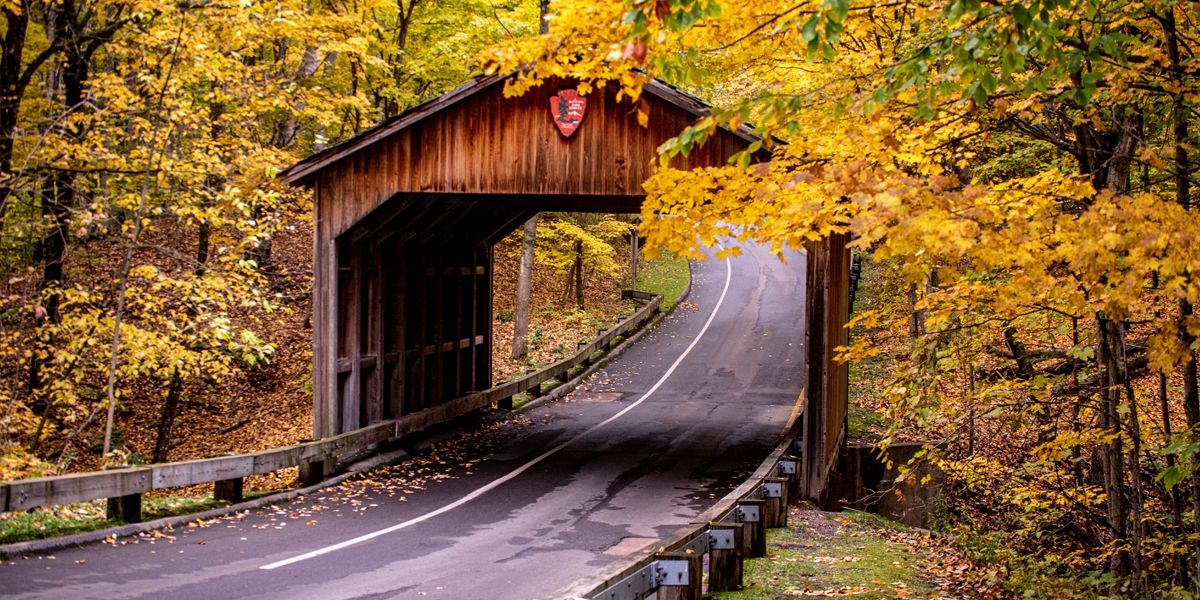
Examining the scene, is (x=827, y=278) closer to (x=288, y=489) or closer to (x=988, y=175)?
(x=988, y=175)

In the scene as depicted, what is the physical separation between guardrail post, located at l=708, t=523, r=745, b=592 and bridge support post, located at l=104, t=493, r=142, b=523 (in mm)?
6098

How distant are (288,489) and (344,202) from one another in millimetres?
4377

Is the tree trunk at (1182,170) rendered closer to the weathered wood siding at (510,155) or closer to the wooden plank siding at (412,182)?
the wooden plank siding at (412,182)

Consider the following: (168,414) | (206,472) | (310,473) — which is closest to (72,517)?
(206,472)

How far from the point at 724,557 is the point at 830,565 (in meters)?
1.83

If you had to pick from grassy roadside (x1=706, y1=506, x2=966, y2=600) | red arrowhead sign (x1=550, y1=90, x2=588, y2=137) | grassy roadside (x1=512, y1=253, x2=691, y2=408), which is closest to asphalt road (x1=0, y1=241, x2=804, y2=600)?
grassy roadside (x1=706, y1=506, x2=966, y2=600)

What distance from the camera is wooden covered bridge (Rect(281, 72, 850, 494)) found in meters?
12.9

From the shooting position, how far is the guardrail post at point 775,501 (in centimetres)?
1037

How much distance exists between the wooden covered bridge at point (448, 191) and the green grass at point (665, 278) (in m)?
20.1

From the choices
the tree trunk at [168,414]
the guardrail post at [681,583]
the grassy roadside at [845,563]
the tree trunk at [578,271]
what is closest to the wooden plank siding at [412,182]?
the tree trunk at [168,414]

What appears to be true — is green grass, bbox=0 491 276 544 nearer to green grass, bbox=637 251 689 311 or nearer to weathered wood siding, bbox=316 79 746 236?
weathered wood siding, bbox=316 79 746 236

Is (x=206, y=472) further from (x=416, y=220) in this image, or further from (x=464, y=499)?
(x=416, y=220)

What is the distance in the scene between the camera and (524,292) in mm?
23797

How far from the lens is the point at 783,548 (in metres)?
9.56
